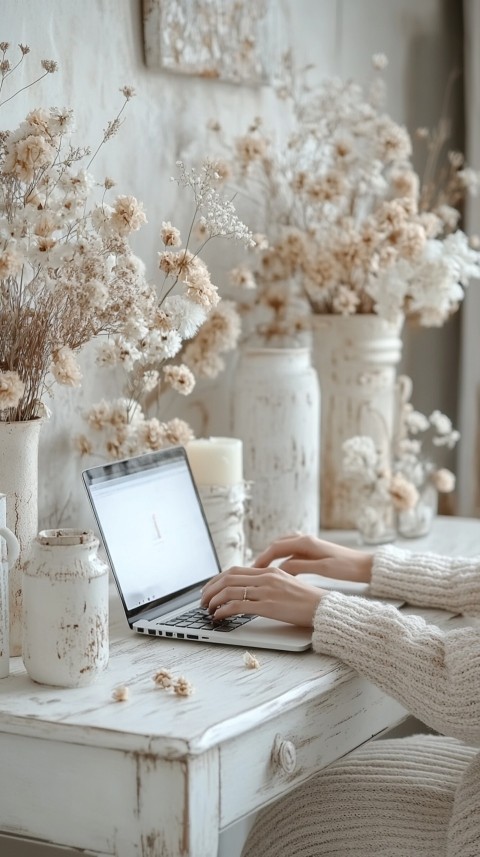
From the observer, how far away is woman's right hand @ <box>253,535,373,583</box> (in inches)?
65.0

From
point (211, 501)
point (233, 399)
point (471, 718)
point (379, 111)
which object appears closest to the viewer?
point (471, 718)

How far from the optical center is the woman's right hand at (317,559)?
1651mm

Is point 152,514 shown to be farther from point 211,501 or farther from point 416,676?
point 416,676

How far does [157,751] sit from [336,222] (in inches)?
50.5

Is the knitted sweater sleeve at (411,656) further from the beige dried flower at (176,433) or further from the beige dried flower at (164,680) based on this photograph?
the beige dried flower at (176,433)

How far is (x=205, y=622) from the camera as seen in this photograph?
1.46 m

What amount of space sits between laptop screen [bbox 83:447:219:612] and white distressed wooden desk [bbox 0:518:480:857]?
0.60ft

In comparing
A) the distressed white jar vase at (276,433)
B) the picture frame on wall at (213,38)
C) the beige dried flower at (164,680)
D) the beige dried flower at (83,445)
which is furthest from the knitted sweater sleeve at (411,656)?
the picture frame on wall at (213,38)

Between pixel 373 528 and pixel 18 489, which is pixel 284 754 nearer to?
pixel 18 489

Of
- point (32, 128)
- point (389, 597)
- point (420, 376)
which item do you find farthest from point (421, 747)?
point (420, 376)

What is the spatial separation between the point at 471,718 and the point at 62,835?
0.45 m

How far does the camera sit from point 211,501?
1.73 metres

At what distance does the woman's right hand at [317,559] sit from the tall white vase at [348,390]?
21.6 inches

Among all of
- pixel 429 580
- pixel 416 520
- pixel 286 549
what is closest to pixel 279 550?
pixel 286 549
